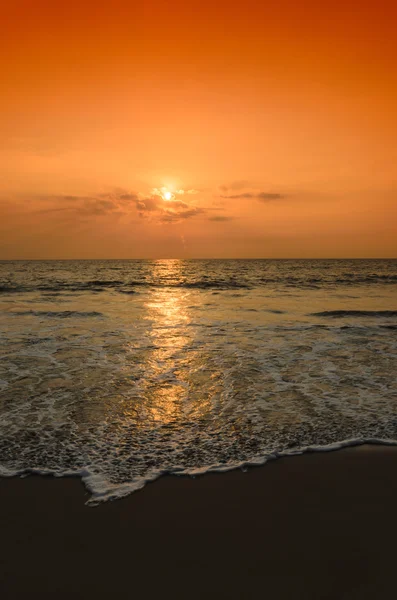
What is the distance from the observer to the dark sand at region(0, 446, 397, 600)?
297 cm

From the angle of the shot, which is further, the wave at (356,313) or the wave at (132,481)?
the wave at (356,313)

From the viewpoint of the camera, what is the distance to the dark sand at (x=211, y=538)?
2969mm

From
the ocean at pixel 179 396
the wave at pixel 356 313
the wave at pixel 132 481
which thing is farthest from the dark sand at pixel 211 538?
the wave at pixel 356 313

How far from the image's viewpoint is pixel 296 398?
7.32m

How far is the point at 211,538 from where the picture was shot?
3.46m

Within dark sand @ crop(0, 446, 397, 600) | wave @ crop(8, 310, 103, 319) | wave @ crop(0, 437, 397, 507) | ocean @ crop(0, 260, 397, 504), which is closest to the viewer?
dark sand @ crop(0, 446, 397, 600)

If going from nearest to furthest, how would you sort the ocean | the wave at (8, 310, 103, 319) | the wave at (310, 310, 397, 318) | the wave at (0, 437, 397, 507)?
the wave at (0, 437, 397, 507)
the ocean
the wave at (8, 310, 103, 319)
the wave at (310, 310, 397, 318)

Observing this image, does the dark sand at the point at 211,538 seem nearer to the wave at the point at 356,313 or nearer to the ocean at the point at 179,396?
the ocean at the point at 179,396

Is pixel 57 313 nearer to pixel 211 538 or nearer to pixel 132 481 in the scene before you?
pixel 132 481

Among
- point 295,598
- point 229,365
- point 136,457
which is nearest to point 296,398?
point 229,365

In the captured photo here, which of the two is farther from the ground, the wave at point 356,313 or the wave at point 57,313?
the wave at point 356,313

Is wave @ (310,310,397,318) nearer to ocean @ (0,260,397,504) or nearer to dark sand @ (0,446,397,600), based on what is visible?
ocean @ (0,260,397,504)

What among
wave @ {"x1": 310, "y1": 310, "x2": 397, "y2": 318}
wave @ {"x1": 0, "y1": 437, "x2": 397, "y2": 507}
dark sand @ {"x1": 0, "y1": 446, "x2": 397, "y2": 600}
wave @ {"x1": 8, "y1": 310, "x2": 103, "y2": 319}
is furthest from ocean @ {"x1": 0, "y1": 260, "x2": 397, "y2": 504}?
wave @ {"x1": 310, "y1": 310, "x2": 397, "y2": 318}

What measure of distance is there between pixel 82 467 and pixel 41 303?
20.7 meters
